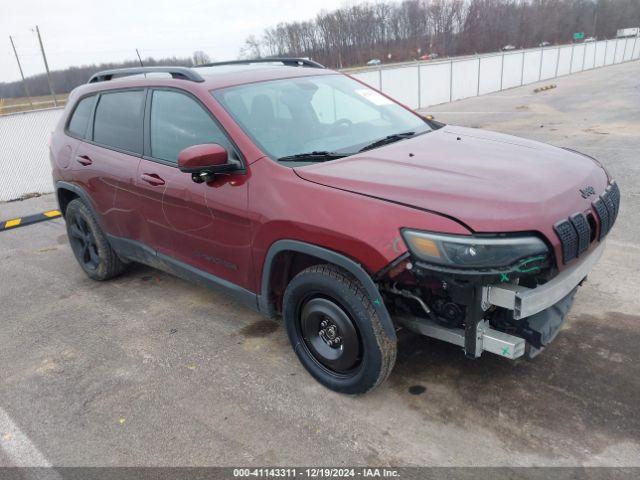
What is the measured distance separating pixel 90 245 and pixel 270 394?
9.42 feet

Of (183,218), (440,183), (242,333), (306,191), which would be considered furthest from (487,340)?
(183,218)

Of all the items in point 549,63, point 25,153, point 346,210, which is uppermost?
point 346,210

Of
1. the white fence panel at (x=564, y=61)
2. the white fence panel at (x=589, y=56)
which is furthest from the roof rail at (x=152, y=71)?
the white fence panel at (x=589, y=56)

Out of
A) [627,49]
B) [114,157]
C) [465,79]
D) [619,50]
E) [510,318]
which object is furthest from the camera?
[627,49]

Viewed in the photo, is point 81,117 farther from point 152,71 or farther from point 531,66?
point 531,66

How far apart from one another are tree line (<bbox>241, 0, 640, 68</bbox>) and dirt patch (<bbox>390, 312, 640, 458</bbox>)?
7267 centimetres

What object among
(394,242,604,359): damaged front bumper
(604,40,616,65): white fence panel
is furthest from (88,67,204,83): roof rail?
(604,40,616,65): white fence panel

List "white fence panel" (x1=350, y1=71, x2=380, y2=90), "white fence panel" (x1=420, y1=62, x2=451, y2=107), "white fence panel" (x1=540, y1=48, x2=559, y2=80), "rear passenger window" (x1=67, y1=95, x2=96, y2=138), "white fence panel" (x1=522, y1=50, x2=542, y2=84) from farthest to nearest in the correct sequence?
1. "white fence panel" (x1=540, y1=48, x2=559, y2=80)
2. "white fence panel" (x1=522, y1=50, x2=542, y2=84)
3. "white fence panel" (x1=420, y1=62, x2=451, y2=107)
4. "white fence panel" (x1=350, y1=71, x2=380, y2=90)
5. "rear passenger window" (x1=67, y1=95, x2=96, y2=138)

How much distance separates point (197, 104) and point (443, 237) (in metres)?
1.97

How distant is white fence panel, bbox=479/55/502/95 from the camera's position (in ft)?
75.7

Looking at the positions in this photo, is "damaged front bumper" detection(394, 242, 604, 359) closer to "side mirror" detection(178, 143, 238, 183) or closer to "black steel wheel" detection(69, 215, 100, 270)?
"side mirror" detection(178, 143, 238, 183)

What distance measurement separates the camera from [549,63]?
102ft

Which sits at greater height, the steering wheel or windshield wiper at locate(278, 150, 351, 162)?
the steering wheel

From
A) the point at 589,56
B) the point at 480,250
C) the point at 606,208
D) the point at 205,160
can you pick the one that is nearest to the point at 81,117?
the point at 205,160
